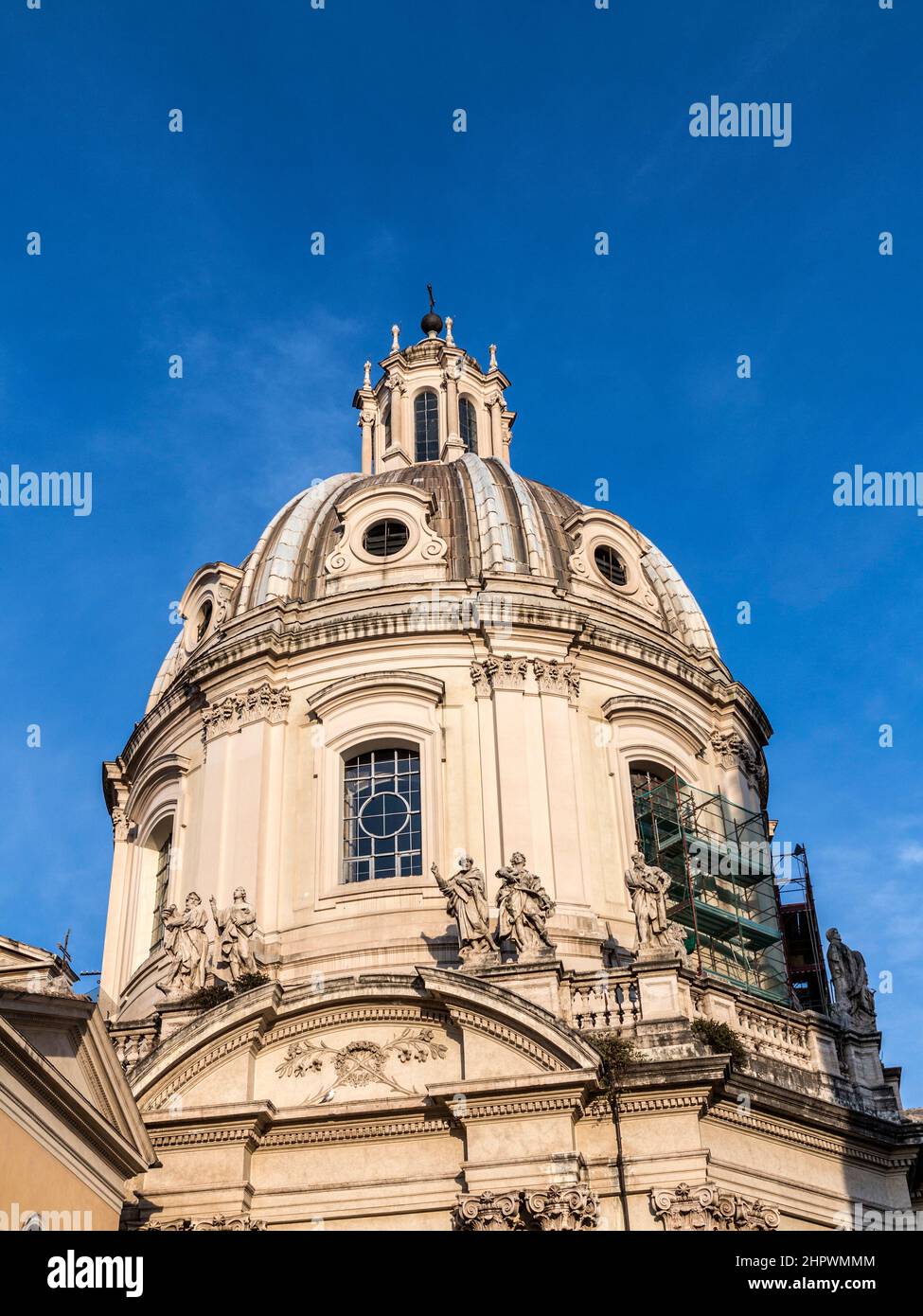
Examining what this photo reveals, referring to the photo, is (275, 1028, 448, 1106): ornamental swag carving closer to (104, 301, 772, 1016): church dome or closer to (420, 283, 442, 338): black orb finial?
(104, 301, 772, 1016): church dome

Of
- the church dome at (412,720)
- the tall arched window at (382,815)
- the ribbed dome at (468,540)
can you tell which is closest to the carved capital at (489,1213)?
the church dome at (412,720)

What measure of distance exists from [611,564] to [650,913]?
12.5 meters

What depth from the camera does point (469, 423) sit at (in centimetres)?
4394

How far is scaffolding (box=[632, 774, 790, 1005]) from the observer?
30422 millimetres

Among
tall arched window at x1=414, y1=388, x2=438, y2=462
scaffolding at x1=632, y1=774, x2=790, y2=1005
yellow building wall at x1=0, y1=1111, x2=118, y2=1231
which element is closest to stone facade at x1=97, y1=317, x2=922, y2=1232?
tall arched window at x1=414, y1=388, x2=438, y2=462

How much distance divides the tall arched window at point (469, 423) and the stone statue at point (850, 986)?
64.0ft

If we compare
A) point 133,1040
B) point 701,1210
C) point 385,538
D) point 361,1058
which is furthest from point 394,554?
point 701,1210

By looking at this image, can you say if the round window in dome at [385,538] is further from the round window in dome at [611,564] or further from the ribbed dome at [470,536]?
the round window in dome at [611,564]

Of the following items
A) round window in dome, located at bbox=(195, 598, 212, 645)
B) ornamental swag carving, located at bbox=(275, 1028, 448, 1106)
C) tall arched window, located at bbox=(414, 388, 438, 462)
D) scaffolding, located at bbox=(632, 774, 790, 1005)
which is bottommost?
ornamental swag carving, located at bbox=(275, 1028, 448, 1106)

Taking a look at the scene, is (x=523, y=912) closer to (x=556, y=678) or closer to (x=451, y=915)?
(x=451, y=915)

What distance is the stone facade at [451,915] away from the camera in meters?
22.9

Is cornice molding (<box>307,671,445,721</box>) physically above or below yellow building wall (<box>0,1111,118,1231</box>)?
above

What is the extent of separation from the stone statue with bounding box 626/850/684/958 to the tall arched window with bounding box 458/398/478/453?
19963mm
